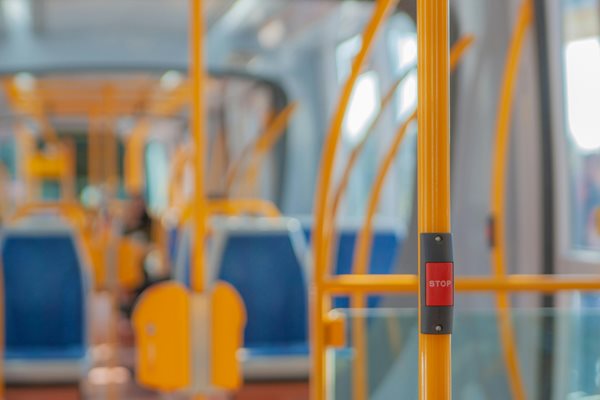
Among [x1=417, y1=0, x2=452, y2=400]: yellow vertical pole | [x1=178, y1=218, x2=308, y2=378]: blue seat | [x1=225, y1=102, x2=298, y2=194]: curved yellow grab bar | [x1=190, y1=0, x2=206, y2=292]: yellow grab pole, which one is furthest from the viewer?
[x1=225, y1=102, x2=298, y2=194]: curved yellow grab bar

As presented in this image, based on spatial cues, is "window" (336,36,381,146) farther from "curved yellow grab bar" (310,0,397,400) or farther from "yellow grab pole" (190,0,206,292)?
"curved yellow grab bar" (310,0,397,400)

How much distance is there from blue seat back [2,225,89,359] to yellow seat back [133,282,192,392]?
1.73 m

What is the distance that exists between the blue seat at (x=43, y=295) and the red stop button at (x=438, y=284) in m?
3.34

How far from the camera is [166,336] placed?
2.87 m

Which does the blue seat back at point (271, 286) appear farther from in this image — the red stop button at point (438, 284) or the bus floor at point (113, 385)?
the red stop button at point (438, 284)

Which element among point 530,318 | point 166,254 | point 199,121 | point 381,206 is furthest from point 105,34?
point 530,318

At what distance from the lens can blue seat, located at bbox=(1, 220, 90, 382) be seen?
464 centimetres

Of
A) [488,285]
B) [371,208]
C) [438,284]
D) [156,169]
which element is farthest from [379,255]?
[156,169]

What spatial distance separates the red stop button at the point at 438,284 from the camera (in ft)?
4.84

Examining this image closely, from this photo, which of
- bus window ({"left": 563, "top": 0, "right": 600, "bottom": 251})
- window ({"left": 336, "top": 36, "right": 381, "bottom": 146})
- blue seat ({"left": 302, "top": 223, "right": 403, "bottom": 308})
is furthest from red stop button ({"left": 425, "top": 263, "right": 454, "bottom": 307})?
window ({"left": 336, "top": 36, "right": 381, "bottom": 146})

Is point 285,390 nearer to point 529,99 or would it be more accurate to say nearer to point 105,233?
point 529,99

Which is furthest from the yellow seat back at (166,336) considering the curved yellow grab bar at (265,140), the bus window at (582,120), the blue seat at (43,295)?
the curved yellow grab bar at (265,140)

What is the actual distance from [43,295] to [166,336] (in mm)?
1907

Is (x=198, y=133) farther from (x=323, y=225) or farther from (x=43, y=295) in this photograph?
(x=43, y=295)
